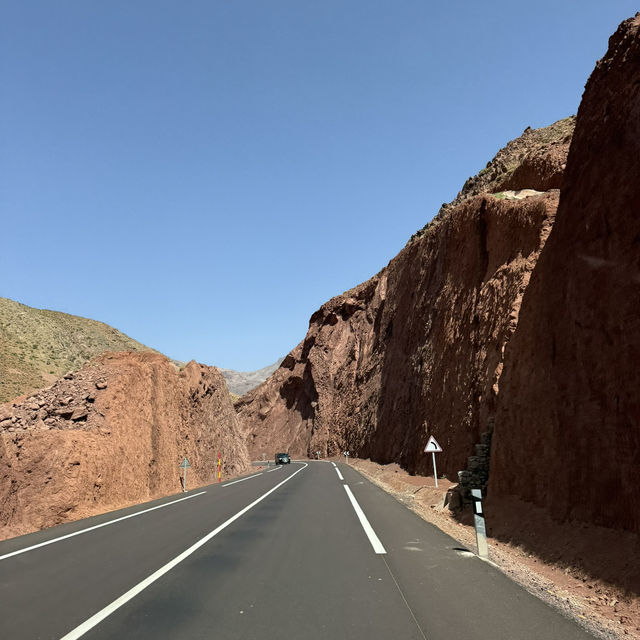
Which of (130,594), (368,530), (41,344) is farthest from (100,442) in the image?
(41,344)

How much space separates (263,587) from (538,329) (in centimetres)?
870

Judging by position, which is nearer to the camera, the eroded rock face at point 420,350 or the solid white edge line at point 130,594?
the solid white edge line at point 130,594

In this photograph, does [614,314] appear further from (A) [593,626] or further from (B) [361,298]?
(B) [361,298]

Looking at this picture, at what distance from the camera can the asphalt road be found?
4531mm

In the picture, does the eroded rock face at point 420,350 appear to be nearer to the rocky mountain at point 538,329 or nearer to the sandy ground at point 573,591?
the rocky mountain at point 538,329

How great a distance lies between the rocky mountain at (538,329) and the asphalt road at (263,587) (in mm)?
2584

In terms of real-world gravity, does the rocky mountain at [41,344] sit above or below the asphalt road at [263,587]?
above

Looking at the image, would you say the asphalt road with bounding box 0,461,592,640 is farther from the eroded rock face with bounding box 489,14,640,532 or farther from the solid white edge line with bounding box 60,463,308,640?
the eroded rock face with bounding box 489,14,640,532

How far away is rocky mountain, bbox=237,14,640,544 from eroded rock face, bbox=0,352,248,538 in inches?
484

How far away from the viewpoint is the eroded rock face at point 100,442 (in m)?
14.6

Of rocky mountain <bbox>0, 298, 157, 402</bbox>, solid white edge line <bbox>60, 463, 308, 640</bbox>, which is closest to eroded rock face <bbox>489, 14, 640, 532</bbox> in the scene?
solid white edge line <bbox>60, 463, 308, 640</bbox>

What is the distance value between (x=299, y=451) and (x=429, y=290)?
1679 inches

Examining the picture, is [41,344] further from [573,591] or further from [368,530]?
[573,591]

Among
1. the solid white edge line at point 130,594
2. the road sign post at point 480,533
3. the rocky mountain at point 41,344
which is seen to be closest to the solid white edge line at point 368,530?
the road sign post at point 480,533
